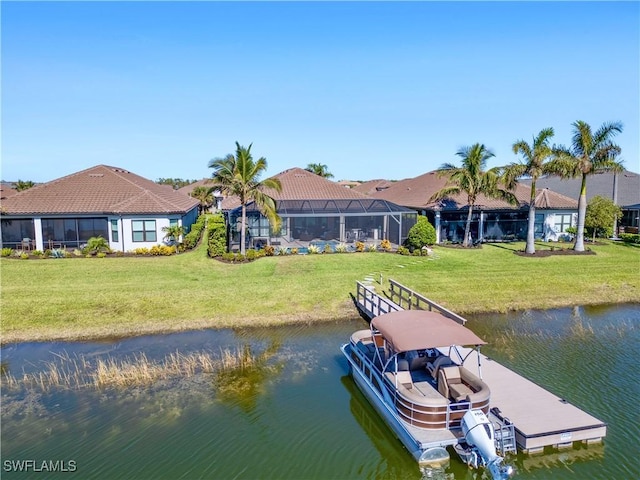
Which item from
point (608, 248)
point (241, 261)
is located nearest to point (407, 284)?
point (241, 261)

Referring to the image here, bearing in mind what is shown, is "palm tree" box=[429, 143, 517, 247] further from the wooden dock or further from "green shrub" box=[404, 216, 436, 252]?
the wooden dock

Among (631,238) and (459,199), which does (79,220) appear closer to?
(459,199)

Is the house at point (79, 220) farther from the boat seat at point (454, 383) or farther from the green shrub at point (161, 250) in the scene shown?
the boat seat at point (454, 383)

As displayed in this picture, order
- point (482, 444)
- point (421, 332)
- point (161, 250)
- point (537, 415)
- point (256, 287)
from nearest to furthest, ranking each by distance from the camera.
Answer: point (482, 444)
point (537, 415)
point (421, 332)
point (256, 287)
point (161, 250)

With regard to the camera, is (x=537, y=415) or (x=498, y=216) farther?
(x=498, y=216)

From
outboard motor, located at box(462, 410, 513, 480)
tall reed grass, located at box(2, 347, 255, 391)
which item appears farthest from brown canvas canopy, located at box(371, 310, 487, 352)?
tall reed grass, located at box(2, 347, 255, 391)

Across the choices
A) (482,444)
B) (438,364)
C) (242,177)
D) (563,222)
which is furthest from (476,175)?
(482,444)

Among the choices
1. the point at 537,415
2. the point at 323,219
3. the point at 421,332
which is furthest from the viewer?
the point at 323,219
